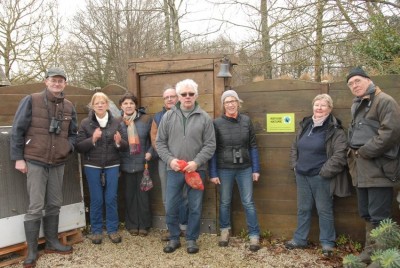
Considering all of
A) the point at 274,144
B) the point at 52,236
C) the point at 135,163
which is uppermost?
the point at 274,144

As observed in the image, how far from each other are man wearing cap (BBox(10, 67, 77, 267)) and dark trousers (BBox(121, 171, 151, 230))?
3.25 ft

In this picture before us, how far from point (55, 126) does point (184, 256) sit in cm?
201

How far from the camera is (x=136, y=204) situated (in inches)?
202

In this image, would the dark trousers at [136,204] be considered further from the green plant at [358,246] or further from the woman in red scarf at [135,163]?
the green plant at [358,246]

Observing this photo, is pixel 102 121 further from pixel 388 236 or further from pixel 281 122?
pixel 388 236

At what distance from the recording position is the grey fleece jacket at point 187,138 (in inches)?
164

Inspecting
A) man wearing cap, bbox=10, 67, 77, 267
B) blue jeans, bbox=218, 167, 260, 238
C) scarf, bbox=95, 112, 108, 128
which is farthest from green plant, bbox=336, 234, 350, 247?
man wearing cap, bbox=10, 67, 77, 267

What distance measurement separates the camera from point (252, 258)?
13.9 feet

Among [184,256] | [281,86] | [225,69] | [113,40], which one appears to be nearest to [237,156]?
[281,86]

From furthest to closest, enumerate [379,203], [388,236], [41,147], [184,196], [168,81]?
1. [168,81]
2. [184,196]
3. [41,147]
4. [379,203]
5. [388,236]

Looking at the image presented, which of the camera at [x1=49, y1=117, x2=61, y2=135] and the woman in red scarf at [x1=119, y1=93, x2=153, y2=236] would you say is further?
the woman in red scarf at [x1=119, y1=93, x2=153, y2=236]

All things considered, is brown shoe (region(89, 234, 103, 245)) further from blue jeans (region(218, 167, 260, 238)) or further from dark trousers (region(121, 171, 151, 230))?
blue jeans (region(218, 167, 260, 238))


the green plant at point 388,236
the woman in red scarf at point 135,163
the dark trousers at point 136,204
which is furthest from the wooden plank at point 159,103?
the green plant at point 388,236

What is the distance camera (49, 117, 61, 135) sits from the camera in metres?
4.07
